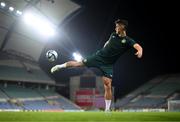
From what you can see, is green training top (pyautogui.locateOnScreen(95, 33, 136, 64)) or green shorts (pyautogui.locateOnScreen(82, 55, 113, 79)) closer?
green training top (pyautogui.locateOnScreen(95, 33, 136, 64))

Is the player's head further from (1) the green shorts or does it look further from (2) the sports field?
(2) the sports field

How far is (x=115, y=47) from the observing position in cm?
1018

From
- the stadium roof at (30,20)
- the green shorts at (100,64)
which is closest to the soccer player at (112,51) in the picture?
the green shorts at (100,64)

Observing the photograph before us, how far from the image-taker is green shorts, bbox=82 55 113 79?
1026cm

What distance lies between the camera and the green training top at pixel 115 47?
33.1 ft

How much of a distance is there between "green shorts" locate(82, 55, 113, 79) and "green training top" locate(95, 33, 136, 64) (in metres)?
0.09

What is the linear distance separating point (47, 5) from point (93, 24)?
Answer: 6.78 m

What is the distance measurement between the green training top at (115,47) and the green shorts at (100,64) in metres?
0.09

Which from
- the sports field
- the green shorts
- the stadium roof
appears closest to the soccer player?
the green shorts

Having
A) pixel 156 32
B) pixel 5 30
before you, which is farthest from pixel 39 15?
pixel 156 32

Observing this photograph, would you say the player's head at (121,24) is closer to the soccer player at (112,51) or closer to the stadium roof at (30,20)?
the soccer player at (112,51)

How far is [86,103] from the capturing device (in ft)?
178

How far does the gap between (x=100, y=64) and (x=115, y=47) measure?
27.5 inches

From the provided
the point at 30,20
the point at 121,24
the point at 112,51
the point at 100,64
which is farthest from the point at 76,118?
the point at 30,20
